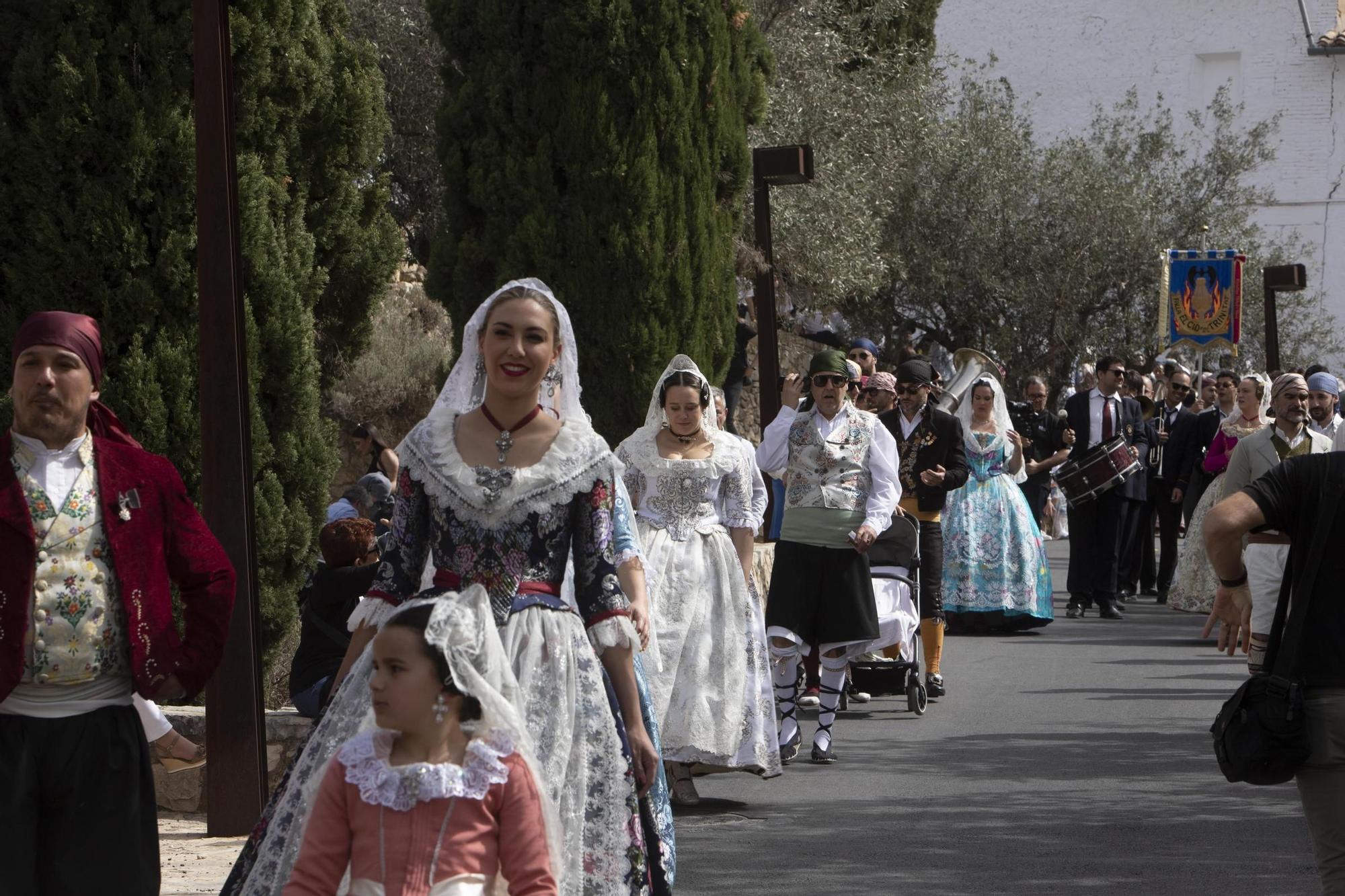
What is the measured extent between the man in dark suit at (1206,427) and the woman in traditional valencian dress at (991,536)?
1403mm

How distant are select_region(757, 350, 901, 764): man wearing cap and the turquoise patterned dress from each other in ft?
17.7

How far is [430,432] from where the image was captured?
17.0ft

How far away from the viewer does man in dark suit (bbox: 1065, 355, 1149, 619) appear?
1697cm

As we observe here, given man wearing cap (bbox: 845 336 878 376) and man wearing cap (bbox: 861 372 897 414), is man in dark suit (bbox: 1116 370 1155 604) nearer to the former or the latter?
man wearing cap (bbox: 845 336 878 376)

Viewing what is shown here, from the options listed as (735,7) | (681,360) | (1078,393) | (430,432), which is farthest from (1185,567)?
(430,432)

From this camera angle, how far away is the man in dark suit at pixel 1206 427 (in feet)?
54.4

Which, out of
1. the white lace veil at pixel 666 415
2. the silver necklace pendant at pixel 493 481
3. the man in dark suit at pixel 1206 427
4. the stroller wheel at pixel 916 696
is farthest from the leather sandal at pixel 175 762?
the man in dark suit at pixel 1206 427

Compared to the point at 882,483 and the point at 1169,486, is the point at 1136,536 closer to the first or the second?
the point at 1169,486

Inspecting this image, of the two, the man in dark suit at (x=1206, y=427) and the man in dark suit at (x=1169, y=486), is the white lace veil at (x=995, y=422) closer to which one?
the man in dark suit at (x=1206, y=427)

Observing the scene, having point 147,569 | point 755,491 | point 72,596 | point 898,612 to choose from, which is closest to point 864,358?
point 898,612

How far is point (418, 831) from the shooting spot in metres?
3.86

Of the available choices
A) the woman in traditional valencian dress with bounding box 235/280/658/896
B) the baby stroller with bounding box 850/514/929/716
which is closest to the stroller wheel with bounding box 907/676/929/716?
the baby stroller with bounding box 850/514/929/716

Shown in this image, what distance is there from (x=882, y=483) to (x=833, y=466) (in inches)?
10.9

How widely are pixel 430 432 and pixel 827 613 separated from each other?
5331mm
